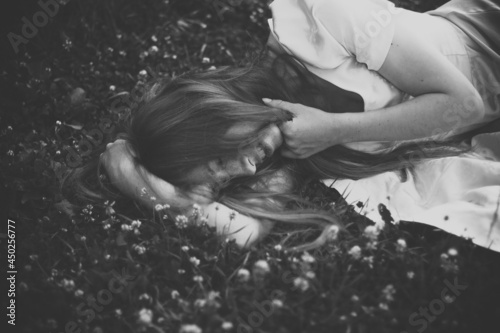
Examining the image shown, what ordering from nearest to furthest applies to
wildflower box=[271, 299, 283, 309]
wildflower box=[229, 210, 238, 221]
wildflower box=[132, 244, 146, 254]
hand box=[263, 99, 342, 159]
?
Answer: wildflower box=[271, 299, 283, 309] → wildflower box=[132, 244, 146, 254] → wildflower box=[229, 210, 238, 221] → hand box=[263, 99, 342, 159]

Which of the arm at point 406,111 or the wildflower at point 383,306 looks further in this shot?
the arm at point 406,111

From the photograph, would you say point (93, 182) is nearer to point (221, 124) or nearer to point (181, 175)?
point (181, 175)

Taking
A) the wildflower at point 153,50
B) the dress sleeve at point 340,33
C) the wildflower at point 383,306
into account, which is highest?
the dress sleeve at point 340,33

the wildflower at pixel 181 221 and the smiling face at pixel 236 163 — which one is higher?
the smiling face at pixel 236 163

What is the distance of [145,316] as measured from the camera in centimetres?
191

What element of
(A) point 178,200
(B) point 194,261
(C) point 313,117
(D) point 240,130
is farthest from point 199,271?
(C) point 313,117

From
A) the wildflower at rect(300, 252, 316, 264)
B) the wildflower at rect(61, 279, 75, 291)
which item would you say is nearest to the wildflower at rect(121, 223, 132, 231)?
the wildflower at rect(61, 279, 75, 291)

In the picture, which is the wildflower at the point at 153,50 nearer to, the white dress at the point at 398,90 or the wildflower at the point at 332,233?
the white dress at the point at 398,90

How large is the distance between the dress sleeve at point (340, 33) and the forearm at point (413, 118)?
0.22 m

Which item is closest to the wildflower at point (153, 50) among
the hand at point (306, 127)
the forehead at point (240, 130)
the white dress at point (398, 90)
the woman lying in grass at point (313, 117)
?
the woman lying in grass at point (313, 117)

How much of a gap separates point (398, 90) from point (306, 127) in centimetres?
50

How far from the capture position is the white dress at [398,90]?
2.44 meters

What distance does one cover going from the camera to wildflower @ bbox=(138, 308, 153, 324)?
6.26 ft

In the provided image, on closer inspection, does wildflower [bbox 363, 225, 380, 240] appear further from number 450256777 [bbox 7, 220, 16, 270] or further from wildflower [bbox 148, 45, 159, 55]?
wildflower [bbox 148, 45, 159, 55]
